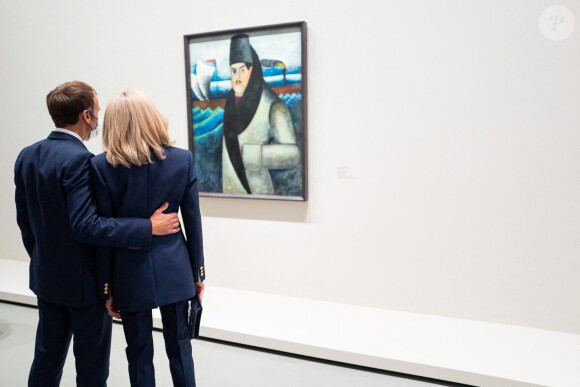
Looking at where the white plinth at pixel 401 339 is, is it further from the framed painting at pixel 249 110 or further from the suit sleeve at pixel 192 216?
the suit sleeve at pixel 192 216

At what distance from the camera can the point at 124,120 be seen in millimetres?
1798

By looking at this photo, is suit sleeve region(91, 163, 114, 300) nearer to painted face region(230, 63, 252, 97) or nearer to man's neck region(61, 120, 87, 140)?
man's neck region(61, 120, 87, 140)

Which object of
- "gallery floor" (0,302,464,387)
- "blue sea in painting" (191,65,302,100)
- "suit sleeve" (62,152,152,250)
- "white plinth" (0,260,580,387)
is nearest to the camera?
"suit sleeve" (62,152,152,250)

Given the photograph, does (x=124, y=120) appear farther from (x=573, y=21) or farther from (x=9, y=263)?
(x=9, y=263)

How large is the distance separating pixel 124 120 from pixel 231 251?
1.83 metres

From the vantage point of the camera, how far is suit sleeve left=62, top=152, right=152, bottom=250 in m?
1.77

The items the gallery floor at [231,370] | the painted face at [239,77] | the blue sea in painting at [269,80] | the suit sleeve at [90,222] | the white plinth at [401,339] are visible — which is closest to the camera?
the suit sleeve at [90,222]

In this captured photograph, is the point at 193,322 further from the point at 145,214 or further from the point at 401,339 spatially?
the point at 401,339

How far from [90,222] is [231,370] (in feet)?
4.37

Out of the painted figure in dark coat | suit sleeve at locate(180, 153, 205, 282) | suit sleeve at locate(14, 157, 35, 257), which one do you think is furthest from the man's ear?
the painted figure in dark coat

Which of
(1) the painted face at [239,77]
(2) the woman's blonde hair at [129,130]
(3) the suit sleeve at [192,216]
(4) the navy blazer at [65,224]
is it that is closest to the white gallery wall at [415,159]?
(1) the painted face at [239,77]

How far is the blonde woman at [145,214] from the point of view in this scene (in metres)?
1.80

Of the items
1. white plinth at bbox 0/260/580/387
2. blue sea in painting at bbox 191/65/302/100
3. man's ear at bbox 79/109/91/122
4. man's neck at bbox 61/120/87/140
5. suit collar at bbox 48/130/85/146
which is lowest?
white plinth at bbox 0/260/580/387

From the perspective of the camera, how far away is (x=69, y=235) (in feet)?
6.17
